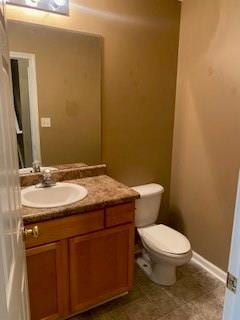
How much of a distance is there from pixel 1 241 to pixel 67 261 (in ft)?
3.43

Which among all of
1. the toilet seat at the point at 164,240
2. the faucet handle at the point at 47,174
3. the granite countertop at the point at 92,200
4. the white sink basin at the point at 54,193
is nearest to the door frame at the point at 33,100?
the faucet handle at the point at 47,174

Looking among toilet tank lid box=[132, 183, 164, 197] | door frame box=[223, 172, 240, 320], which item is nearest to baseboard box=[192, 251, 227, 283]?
toilet tank lid box=[132, 183, 164, 197]

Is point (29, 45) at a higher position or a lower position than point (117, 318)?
higher

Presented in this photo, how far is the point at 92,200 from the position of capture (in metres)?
1.55

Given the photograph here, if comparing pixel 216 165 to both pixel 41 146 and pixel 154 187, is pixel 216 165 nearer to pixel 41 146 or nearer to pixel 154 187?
pixel 154 187

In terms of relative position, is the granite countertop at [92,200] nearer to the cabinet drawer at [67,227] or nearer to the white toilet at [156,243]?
the cabinet drawer at [67,227]

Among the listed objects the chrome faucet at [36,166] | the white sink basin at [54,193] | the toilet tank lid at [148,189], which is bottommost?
the toilet tank lid at [148,189]

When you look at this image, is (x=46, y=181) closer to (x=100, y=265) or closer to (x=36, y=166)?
(x=36, y=166)

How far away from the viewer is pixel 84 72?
1.89 m

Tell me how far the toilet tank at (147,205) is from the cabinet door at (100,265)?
439 millimetres

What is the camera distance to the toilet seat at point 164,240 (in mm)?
1876

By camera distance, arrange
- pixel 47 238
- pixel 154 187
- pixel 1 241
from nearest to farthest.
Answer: pixel 1 241 < pixel 47 238 < pixel 154 187

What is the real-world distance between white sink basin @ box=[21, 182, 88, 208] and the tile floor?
82 cm

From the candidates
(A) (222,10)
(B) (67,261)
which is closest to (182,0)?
(A) (222,10)
